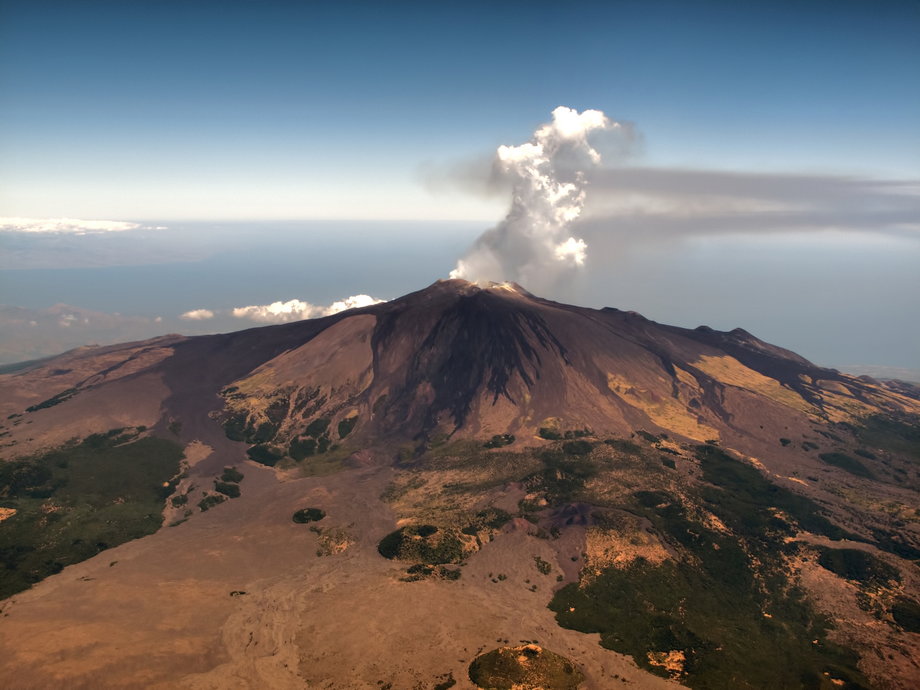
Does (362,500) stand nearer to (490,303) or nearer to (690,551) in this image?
Answer: (690,551)

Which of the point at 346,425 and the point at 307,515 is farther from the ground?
the point at 346,425

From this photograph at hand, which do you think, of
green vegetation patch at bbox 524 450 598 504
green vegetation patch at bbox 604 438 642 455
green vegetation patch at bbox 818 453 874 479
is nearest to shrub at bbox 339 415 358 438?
green vegetation patch at bbox 524 450 598 504

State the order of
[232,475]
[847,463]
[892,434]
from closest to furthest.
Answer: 1. [232,475]
2. [847,463]
3. [892,434]

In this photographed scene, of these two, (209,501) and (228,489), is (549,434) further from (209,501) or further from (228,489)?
(209,501)

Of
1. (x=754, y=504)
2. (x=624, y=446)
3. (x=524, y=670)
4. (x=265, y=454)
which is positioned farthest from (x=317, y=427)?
(x=754, y=504)

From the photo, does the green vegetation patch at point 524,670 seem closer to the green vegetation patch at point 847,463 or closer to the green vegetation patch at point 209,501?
the green vegetation patch at point 209,501

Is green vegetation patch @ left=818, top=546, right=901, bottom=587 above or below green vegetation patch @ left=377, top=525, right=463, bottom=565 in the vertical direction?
above

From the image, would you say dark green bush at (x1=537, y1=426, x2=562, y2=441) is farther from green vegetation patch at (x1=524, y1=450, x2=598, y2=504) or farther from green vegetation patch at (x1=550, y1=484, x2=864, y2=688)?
green vegetation patch at (x1=550, y1=484, x2=864, y2=688)

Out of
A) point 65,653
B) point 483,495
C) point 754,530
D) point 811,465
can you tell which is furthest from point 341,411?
point 811,465
